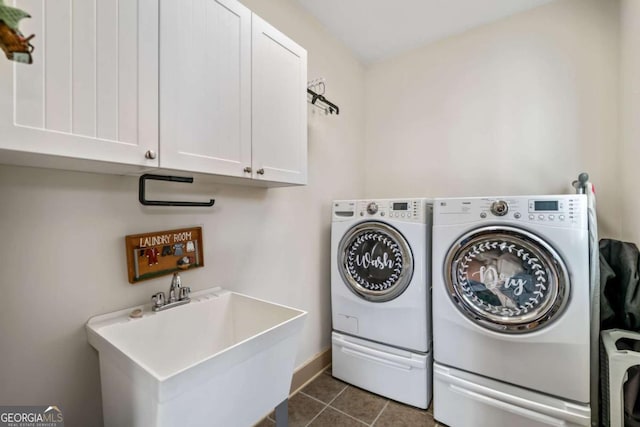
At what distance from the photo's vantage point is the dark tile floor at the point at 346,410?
1652 millimetres

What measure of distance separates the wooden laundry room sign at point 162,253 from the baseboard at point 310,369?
117 centimetres

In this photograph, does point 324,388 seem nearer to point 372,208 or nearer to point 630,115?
point 372,208

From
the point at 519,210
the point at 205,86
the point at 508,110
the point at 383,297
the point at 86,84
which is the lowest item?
the point at 383,297

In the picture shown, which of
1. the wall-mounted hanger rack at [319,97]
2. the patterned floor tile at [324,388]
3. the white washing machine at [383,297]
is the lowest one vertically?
the patterned floor tile at [324,388]

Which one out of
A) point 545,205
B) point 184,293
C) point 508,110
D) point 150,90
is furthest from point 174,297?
point 508,110

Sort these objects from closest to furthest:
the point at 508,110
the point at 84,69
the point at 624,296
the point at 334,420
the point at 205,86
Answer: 1. the point at 84,69
2. the point at 205,86
3. the point at 624,296
4. the point at 334,420
5. the point at 508,110

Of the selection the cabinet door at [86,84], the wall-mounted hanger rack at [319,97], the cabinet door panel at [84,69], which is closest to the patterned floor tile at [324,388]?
the cabinet door at [86,84]

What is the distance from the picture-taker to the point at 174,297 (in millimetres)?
1229

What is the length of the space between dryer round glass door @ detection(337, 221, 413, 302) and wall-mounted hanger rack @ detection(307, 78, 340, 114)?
3.18 ft

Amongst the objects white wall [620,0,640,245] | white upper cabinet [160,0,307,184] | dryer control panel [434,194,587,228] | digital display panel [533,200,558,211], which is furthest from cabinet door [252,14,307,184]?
white wall [620,0,640,245]

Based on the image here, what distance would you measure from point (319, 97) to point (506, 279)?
167 centimetres

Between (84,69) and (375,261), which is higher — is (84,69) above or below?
above

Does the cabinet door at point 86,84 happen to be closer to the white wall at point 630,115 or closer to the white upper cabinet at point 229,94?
the white upper cabinet at point 229,94

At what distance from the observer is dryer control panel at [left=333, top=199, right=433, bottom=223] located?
175cm
